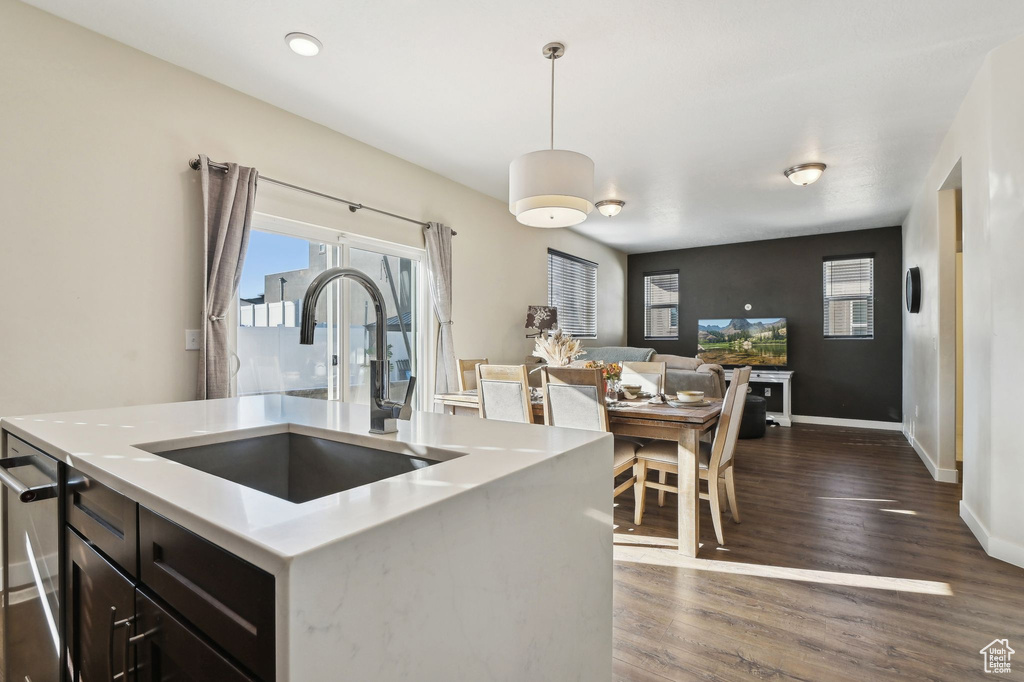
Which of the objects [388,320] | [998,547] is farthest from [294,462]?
[998,547]

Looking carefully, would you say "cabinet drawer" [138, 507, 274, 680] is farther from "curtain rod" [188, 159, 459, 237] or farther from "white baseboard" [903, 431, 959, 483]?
"white baseboard" [903, 431, 959, 483]

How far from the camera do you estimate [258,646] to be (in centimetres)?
60

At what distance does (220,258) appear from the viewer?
9.60ft

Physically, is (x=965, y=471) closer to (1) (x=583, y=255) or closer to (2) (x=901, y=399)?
(2) (x=901, y=399)

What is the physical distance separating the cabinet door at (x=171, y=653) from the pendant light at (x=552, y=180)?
90.8 inches

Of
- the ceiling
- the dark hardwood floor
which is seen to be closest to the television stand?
the ceiling

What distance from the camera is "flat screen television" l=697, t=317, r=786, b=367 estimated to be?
23.9ft

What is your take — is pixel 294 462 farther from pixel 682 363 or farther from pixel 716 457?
pixel 682 363

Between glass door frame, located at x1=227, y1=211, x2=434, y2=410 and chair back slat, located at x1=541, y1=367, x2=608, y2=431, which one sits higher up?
glass door frame, located at x1=227, y1=211, x2=434, y2=410

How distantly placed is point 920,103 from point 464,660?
13.5 ft

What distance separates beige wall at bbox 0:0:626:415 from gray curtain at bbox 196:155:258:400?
0.34 feet

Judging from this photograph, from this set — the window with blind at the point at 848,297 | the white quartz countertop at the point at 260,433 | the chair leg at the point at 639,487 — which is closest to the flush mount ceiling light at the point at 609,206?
the chair leg at the point at 639,487

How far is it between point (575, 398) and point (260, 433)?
180 centimetres

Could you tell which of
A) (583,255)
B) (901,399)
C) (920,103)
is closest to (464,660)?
(920,103)
